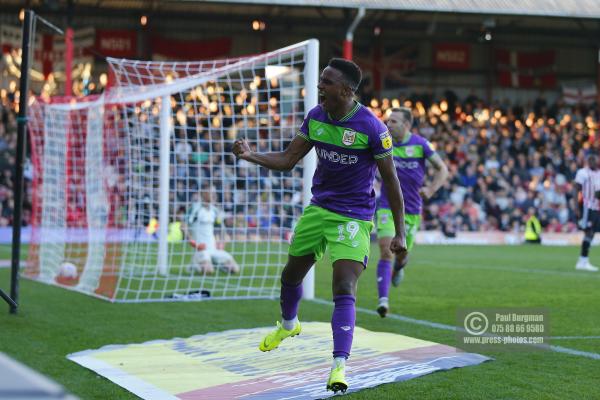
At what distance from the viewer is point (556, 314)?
31.9 ft

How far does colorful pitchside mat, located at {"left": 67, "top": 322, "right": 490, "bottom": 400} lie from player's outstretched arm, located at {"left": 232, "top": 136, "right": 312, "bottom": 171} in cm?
145

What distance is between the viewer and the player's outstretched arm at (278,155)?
611cm

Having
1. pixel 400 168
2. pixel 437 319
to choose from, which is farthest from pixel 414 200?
pixel 437 319

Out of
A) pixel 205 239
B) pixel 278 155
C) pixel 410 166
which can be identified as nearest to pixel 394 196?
pixel 278 155

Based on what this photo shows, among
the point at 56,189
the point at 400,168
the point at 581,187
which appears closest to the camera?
the point at 400,168

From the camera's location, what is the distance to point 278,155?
20.8ft

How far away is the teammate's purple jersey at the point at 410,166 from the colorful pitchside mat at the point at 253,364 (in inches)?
95.1

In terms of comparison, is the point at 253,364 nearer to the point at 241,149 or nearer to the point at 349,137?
the point at 241,149

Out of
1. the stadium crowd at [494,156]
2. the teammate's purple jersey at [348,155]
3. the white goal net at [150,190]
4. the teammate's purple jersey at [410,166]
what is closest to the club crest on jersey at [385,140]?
the teammate's purple jersey at [348,155]

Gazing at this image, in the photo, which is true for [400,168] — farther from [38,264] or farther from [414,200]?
[38,264]

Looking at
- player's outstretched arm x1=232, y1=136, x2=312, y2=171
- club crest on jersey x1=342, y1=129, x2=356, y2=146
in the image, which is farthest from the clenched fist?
club crest on jersey x1=342, y1=129, x2=356, y2=146

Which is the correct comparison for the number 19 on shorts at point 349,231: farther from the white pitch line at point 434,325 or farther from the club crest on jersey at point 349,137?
the white pitch line at point 434,325

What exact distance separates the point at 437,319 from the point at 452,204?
2079 cm

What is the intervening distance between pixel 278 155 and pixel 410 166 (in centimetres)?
389
